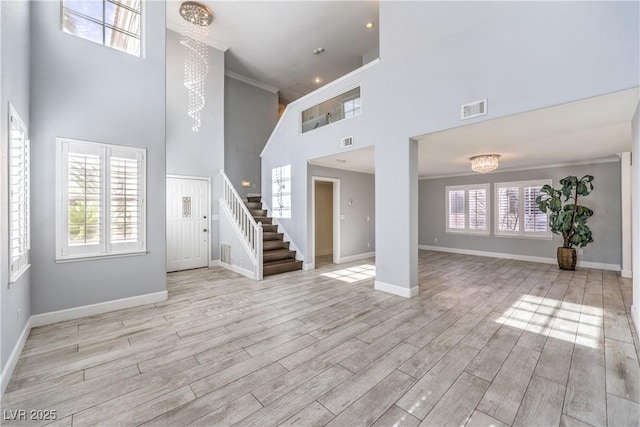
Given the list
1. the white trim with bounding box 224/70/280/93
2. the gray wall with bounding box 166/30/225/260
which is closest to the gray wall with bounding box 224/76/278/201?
the white trim with bounding box 224/70/280/93

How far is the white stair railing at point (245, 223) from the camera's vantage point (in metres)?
5.16

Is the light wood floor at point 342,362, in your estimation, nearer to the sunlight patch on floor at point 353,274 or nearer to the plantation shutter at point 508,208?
the sunlight patch on floor at point 353,274

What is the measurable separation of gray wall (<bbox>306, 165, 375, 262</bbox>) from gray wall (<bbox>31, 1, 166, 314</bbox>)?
3.20 meters

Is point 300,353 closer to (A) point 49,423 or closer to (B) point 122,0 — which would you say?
(A) point 49,423

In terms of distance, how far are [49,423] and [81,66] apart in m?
3.97

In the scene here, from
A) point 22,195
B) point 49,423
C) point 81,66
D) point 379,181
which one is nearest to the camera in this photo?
point 49,423

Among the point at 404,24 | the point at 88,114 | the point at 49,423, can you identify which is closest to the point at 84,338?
the point at 49,423

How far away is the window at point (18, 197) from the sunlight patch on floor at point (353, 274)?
14.2ft

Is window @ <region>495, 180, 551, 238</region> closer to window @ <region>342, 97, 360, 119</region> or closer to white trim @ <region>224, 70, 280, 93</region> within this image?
window @ <region>342, 97, 360, 119</region>

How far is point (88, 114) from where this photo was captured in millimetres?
3451

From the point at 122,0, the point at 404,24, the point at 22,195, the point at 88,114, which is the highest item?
the point at 122,0

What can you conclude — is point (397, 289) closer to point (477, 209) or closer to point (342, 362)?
point (342, 362)

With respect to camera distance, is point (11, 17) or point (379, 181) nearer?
point (11, 17)

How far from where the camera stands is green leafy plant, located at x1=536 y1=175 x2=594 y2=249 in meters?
5.66
